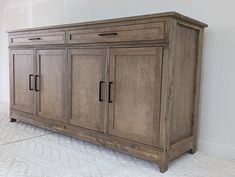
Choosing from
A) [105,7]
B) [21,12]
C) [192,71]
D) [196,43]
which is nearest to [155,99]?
[192,71]

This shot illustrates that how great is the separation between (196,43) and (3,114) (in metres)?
2.82

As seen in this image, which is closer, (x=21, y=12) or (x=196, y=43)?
(x=196, y=43)

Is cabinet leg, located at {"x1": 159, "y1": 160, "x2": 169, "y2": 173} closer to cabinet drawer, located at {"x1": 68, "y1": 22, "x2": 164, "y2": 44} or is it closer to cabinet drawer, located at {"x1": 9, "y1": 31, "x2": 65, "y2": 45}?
cabinet drawer, located at {"x1": 68, "y1": 22, "x2": 164, "y2": 44}

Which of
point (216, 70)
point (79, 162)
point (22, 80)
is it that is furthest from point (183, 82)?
point (22, 80)

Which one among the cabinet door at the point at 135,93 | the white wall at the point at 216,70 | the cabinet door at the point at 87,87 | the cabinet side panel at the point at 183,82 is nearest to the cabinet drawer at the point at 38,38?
the cabinet door at the point at 87,87

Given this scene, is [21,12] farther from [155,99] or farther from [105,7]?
[155,99]

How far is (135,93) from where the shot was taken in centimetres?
196

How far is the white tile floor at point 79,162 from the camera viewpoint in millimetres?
1784

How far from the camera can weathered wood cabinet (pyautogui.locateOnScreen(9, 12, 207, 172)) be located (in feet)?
6.01

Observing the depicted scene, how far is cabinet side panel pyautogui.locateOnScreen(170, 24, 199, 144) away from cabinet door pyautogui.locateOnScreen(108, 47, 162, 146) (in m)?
0.15

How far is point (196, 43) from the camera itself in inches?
84.4

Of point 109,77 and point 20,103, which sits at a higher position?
point 109,77

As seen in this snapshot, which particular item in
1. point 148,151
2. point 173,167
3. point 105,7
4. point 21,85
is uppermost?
point 105,7

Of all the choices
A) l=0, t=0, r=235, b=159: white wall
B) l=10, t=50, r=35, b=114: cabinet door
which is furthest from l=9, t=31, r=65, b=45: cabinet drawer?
l=0, t=0, r=235, b=159: white wall
